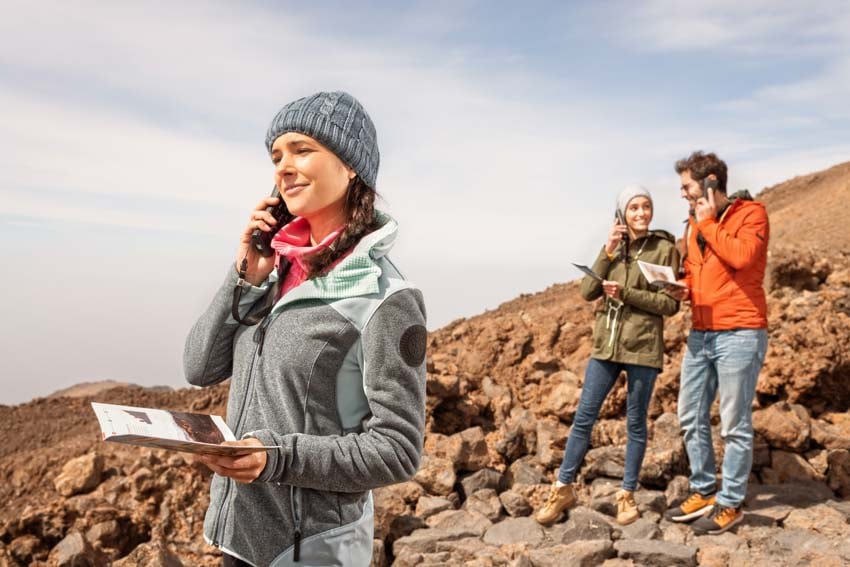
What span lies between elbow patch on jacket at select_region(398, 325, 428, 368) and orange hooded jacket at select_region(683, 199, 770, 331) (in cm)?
351

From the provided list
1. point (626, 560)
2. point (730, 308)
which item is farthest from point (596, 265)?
point (626, 560)

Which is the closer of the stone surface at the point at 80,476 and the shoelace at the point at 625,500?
the shoelace at the point at 625,500

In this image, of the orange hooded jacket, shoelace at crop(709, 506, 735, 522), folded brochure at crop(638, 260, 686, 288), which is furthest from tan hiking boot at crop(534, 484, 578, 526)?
folded brochure at crop(638, 260, 686, 288)

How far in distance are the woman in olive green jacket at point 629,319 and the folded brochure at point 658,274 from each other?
113 mm

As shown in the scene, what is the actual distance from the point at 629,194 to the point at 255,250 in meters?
3.54

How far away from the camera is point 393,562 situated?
517 cm

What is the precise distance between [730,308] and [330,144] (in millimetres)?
3712

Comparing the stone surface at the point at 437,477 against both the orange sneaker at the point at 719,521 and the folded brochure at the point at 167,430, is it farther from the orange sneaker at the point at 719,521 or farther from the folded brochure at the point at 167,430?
the folded brochure at the point at 167,430

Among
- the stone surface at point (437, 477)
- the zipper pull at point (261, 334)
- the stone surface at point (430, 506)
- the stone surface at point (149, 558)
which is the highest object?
the zipper pull at point (261, 334)

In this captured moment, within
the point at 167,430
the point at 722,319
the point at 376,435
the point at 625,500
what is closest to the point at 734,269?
the point at 722,319

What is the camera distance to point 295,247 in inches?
87.0

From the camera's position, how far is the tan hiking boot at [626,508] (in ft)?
18.5

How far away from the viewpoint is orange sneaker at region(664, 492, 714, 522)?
5648mm

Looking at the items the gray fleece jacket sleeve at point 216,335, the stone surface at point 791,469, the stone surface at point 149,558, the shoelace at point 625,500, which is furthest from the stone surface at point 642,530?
the gray fleece jacket sleeve at point 216,335
